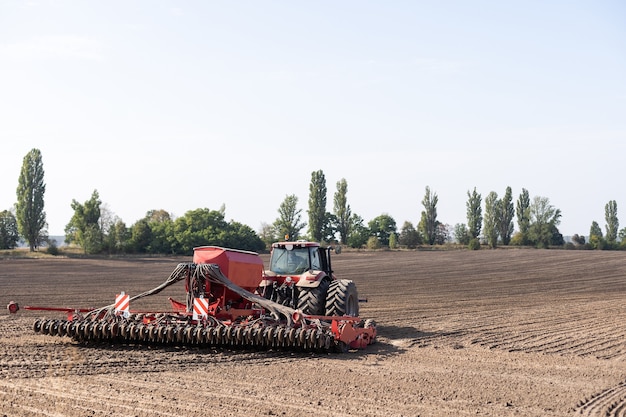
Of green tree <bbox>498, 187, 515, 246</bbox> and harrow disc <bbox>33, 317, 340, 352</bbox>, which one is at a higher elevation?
green tree <bbox>498, 187, 515, 246</bbox>

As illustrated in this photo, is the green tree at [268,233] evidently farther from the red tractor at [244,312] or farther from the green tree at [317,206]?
the red tractor at [244,312]

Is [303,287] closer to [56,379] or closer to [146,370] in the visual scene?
[146,370]

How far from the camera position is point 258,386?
884cm

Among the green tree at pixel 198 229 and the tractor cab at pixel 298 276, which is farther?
the green tree at pixel 198 229

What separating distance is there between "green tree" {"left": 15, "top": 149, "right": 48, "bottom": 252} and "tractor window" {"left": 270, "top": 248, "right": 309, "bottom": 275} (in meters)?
41.7

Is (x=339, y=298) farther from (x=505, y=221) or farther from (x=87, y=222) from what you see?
(x=505, y=221)

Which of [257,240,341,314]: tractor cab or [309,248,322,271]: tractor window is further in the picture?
Result: [309,248,322,271]: tractor window

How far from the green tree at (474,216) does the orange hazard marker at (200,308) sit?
66538mm

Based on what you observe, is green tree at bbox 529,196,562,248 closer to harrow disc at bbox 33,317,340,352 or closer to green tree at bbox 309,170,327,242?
green tree at bbox 309,170,327,242

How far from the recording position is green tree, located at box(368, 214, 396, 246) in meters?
68.0

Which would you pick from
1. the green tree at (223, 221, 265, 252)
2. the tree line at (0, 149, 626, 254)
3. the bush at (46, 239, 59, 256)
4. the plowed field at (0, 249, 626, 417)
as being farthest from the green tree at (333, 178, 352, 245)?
the plowed field at (0, 249, 626, 417)

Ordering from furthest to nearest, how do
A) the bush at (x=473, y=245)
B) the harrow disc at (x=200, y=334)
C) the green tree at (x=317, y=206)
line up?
1. the green tree at (x=317, y=206)
2. the bush at (x=473, y=245)
3. the harrow disc at (x=200, y=334)

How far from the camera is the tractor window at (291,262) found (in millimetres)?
14508

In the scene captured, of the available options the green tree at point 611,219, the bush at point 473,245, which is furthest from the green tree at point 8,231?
the green tree at point 611,219
